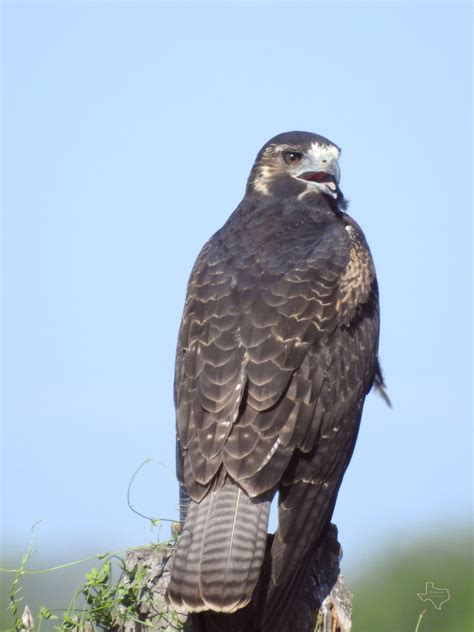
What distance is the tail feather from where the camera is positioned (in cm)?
631

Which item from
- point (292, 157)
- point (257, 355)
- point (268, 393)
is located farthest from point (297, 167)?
point (268, 393)

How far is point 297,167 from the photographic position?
29.0 feet

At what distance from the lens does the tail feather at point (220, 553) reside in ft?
20.7

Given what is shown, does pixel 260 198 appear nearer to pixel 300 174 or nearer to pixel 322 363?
pixel 300 174

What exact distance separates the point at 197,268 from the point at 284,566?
6.86ft

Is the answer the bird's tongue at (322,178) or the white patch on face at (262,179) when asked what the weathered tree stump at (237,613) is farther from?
the white patch on face at (262,179)

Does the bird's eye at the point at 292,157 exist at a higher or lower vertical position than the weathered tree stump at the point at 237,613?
higher

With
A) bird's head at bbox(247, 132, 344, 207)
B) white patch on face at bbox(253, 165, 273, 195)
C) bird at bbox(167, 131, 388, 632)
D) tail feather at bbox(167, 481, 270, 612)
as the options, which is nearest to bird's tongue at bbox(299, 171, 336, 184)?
bird's head at bbox(247, 132, 344, 207)

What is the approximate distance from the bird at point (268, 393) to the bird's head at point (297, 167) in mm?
270

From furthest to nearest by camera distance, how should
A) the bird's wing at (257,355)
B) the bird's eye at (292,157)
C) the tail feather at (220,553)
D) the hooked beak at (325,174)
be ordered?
the bird's eye at (292,157) → the hooked beak at (325,174) → the bird's wing at (257,355) → the tail feather at (220,553)

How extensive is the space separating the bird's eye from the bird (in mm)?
534

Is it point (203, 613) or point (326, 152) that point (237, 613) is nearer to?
point (203, 613)

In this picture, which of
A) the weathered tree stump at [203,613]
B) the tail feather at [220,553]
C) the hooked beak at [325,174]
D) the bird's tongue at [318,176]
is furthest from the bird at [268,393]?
the bird's tongue at [318,176]

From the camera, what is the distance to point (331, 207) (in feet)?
28.0
